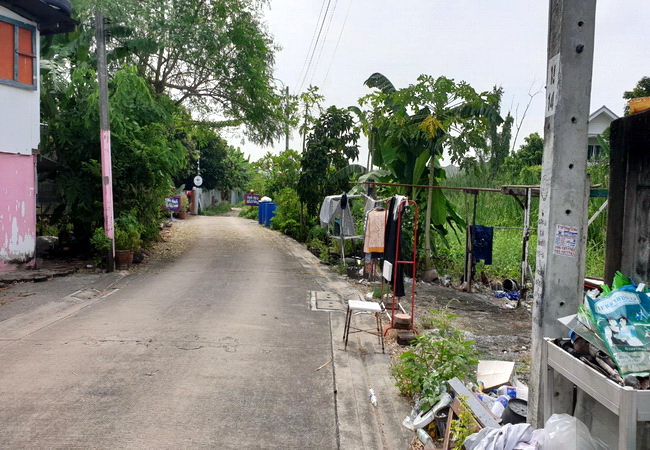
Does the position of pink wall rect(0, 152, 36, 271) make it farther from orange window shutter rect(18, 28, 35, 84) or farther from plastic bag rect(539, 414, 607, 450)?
plastic bag rect(539, 414, 607, 450)

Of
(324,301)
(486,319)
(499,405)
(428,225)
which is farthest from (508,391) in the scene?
(428,225)

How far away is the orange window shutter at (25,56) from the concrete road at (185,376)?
505 cm

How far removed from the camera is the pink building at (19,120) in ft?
38.1

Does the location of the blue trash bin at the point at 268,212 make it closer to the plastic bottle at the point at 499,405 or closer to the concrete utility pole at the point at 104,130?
the concrete utility pole at the point at 104,130

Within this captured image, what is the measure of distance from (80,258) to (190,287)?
16.2 ft

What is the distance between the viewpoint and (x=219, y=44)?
57.1ft

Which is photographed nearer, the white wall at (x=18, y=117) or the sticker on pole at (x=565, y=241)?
the sticker on pole at (x=565, y=241)

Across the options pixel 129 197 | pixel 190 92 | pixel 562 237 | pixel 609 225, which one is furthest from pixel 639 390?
pixel 190 92

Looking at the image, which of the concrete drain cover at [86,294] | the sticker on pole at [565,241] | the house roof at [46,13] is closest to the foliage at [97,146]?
the house roof at [46,13]

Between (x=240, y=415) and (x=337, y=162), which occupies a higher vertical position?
(x=337, y=162)

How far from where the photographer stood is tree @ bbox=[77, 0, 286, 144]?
1582 centimetres

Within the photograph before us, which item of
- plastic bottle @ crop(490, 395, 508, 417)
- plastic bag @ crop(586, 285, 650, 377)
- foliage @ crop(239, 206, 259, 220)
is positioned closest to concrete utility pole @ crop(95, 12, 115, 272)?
plastic bottle @ crop(490, 395, 508, 417)

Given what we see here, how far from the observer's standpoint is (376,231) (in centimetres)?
930

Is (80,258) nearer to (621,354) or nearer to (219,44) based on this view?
(219,44)
